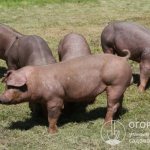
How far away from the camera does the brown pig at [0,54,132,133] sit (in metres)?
6.46

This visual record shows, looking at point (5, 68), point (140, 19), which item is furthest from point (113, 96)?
point (140, 19)

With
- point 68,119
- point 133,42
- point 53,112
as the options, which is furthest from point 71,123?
point 133,42

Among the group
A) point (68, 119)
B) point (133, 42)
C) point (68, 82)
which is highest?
point (68, 82)

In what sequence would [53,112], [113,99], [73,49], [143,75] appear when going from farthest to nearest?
1. [143,75]
2. [73,49]
3. [113,99]
4. [53,112]

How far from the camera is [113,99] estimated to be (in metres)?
6.78

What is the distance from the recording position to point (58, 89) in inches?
259

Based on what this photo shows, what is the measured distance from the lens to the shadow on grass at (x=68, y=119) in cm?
702

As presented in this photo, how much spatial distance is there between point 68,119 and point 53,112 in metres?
0.66

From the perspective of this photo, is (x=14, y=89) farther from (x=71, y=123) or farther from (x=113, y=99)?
(x=113, y=99)

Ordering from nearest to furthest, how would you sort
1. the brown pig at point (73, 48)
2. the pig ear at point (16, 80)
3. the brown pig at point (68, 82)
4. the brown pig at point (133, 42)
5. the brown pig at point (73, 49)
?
the pig ear at point (16, 80)
the brown pig at point (68, 82)
the brown pig at point (73, 49)
the brown pig at point (73, 48)
the brown pig at point (133, 42)

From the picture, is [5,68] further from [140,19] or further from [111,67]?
[140,19]

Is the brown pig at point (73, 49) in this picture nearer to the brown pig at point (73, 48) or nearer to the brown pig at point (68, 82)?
the brown pig at point (73, 48)

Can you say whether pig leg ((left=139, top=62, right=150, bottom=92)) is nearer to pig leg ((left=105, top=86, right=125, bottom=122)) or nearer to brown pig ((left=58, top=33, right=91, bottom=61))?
brown pig ((left=58, top=33, right=91, bottom=61))

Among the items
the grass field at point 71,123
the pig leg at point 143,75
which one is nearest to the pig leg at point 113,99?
the grass field at point 71,123
